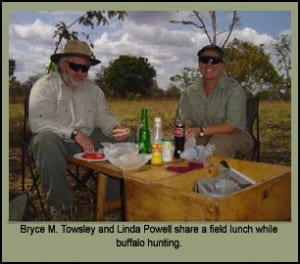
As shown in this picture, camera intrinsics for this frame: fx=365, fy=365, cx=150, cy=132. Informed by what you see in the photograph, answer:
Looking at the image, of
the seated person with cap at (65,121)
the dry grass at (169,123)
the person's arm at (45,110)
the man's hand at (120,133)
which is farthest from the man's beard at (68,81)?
the dry grass at (169,123)

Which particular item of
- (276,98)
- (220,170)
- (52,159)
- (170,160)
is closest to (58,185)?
(52,159)

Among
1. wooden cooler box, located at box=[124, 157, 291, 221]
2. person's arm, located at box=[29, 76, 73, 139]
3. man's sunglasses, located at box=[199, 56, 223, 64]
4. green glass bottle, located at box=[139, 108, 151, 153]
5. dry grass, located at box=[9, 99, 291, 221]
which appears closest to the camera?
wooden cooler box, located at box=[124, 157, 291, 221]

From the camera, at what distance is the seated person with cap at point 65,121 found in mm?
2830

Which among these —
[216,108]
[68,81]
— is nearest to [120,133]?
[68,81]

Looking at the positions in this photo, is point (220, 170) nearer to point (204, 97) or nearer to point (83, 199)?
point (204, 97)

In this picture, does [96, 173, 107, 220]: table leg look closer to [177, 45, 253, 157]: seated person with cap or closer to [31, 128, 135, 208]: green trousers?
[31, 128, 135, 208]: green trousers

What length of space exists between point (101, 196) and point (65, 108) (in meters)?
0.86

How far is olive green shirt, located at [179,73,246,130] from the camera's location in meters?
3.47

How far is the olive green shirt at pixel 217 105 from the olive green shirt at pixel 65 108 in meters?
0.80

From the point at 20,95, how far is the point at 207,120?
1911mm

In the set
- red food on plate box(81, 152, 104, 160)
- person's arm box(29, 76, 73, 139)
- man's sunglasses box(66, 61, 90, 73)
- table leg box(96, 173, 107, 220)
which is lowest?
table leg box(96, 173, 107, 220)

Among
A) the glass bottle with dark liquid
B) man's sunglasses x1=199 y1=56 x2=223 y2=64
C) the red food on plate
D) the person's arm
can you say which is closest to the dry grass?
the person's arm

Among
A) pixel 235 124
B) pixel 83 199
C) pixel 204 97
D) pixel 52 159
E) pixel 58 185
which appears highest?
pixel 204 97

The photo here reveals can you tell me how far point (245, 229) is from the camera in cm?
207
